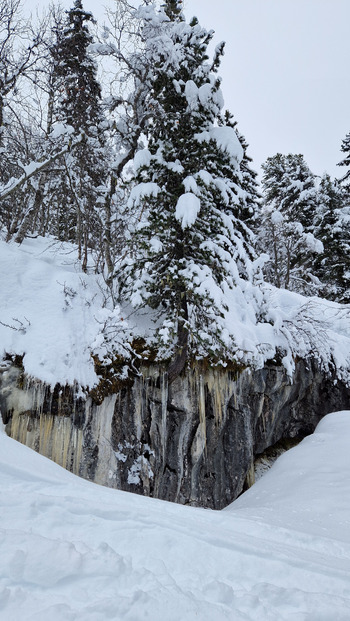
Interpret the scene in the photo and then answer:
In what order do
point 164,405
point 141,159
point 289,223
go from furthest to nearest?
1. point 289,223
2. point 164,405
3. point 141,159

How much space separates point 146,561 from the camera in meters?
2.13

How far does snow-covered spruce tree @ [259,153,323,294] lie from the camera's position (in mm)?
17609

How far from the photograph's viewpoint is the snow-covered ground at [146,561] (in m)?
1.72

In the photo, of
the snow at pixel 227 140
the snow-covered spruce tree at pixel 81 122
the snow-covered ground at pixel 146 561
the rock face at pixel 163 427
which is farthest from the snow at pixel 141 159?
the snow-covered ground at pixel 146 561

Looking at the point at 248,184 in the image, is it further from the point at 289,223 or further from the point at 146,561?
the point at 146,561

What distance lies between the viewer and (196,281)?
632 cm

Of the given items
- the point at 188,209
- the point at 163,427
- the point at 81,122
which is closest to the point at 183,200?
the point at 188,209

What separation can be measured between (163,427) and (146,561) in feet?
15.7

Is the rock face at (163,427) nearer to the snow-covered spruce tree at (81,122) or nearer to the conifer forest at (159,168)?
the conifer forest at (159,168)

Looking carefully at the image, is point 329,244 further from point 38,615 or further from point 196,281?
point 38,615

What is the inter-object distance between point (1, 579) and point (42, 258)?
7726mm

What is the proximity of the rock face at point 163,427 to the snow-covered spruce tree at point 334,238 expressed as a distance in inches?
332

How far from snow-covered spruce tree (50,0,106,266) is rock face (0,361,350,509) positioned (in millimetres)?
4177

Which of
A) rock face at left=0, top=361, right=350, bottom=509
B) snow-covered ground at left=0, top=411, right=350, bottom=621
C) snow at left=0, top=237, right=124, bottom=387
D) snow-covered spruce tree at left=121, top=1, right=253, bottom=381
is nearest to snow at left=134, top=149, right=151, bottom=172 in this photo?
snow-covered spruce tree at left=121, top=1, right=253, bottom=381
